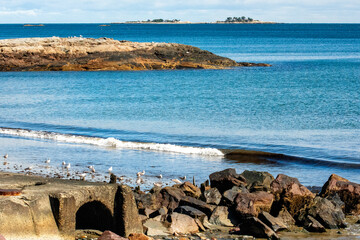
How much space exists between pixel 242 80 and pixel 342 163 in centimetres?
3609

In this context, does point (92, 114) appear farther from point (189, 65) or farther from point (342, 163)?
point (189, 65)

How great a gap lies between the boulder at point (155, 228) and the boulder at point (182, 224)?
0.63 feet

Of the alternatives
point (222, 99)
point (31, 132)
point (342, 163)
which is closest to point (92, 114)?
point (31, 132)

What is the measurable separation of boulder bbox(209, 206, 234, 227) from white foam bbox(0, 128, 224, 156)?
1030cm

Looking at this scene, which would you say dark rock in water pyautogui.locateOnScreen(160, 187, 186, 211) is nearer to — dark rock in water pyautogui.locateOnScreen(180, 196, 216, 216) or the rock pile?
the rock pile

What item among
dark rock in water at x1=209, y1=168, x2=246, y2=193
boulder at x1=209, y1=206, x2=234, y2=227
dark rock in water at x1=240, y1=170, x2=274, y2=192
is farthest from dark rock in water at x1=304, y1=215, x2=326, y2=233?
dark rock in water at x1=209, y1=168, x2=246, y2=193

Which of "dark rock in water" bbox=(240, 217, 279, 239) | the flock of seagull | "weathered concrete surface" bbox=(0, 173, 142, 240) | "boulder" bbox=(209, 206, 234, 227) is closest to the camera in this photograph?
"weathered concrete surface" bbox=(0, 173, 142, 240)

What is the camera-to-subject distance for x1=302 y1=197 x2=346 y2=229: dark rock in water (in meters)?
13.8

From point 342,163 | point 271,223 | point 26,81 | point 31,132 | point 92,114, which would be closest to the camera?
point 271,223

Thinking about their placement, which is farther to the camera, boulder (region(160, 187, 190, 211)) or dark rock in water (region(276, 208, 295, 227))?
boulder (region(160, 187, 190, 211))

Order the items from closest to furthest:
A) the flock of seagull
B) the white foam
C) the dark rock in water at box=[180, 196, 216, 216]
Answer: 1. the dark rock in water at box=[180, 196, 216, 216]
2. the flock of seagull
3. the white foam

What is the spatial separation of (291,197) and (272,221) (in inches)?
53.2

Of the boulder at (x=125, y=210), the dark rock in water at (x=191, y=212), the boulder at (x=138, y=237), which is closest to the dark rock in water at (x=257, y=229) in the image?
the dark rock in water at (x=191, y=212)

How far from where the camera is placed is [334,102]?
42.2 metres
